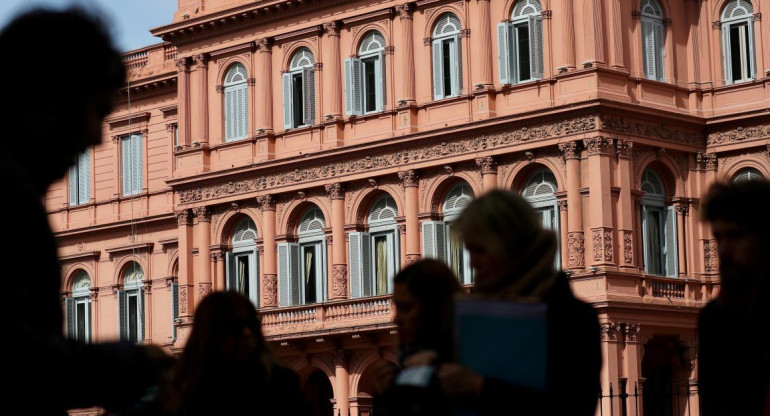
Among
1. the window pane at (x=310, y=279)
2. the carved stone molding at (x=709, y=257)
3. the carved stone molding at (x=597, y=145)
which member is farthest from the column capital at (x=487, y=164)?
the window pane at (x=310, y=279)

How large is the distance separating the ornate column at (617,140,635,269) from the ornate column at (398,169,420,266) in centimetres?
496

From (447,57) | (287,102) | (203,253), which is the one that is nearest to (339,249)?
(287,102)

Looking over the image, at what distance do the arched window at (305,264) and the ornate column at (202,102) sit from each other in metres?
3.90

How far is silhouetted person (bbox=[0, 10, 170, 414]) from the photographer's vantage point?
3717 millimetres

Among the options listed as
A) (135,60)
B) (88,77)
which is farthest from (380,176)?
(88,77)

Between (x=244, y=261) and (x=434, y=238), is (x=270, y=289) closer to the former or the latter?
(x=244, y=261)

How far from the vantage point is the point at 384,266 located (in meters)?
40.4

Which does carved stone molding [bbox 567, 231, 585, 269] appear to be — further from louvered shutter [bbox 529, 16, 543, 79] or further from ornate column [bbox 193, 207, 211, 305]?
ornate column [bbox 193, 207, 211, 305]

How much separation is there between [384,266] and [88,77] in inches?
1432

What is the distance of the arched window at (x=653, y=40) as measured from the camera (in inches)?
1487

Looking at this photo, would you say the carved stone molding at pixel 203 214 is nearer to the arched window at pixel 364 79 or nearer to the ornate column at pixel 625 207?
the arched window at pixel 364 79

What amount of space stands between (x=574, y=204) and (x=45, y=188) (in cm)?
3283

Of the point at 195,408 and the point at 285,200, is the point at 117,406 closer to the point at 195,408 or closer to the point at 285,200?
the point at 195,408

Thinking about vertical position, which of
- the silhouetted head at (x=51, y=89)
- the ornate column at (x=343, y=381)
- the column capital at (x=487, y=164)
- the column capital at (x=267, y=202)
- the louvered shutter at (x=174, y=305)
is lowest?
the ornate column at (x=343, y=381)
